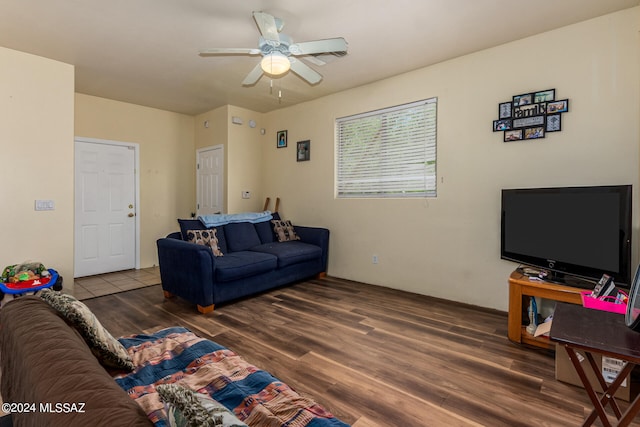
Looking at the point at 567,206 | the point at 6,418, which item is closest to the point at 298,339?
the point at 6,418

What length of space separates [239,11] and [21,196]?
3025 millimetres

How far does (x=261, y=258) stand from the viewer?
3744 mm

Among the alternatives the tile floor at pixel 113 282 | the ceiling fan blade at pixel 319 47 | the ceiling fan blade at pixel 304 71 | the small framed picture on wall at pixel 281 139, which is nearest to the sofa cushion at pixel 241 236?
the tile floor at pixel 113 282

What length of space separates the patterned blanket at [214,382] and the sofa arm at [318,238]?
2926mm

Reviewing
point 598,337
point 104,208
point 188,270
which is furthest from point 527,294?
point 104,208

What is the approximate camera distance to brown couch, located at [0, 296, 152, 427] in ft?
2.37

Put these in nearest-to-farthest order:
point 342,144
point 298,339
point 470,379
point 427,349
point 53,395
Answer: point 53,395
point 470,379
point 427,349
point 298,339
point 342,144

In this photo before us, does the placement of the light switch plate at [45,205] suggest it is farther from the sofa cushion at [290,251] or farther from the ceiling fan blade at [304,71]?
the ceiling fan blade at [304,71]

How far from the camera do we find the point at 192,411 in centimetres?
70

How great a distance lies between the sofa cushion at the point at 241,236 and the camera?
4.20 metres

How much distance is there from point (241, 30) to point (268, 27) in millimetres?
698

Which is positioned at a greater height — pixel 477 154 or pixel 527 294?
pixel 477 154

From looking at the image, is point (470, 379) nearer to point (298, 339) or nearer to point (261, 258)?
point (298, 339)

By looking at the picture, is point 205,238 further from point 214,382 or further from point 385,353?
point 214,382
